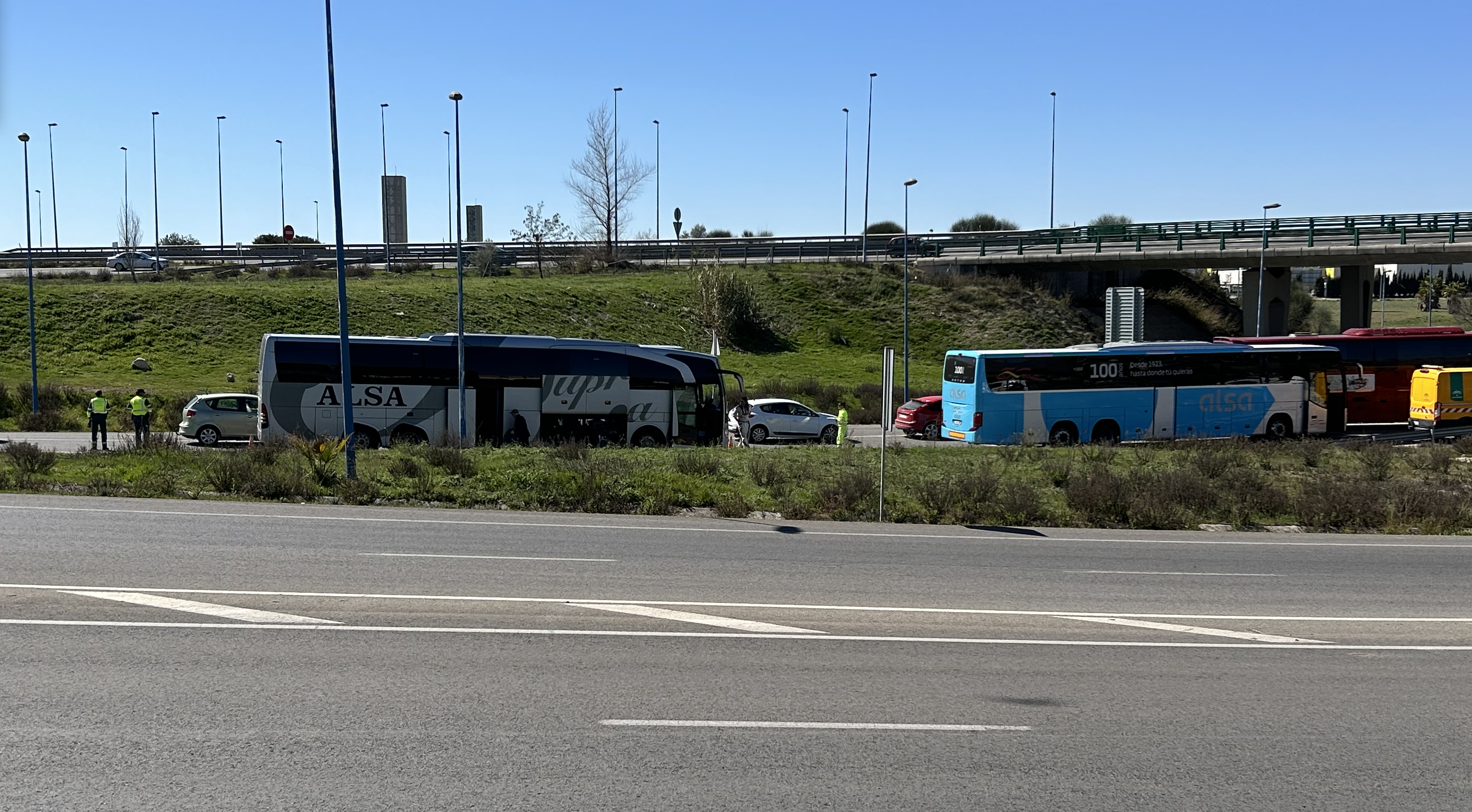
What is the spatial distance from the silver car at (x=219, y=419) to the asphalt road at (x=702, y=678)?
59.4 feet

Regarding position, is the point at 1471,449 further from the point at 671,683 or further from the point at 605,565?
the point at 671,683

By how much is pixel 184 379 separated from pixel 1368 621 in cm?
4429

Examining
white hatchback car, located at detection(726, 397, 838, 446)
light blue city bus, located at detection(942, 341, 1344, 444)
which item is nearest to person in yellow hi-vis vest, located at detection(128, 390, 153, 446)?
white hatchback car, located at detection(726, 397, 838, 446)

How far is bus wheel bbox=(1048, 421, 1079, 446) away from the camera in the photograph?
3419 cm

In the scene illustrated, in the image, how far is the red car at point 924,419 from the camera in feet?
124

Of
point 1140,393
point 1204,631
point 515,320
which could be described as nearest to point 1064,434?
point 1140,393

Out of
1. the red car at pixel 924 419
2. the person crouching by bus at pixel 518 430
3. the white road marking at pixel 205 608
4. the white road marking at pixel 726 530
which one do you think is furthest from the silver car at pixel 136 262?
the white road marking at pixel 205 608

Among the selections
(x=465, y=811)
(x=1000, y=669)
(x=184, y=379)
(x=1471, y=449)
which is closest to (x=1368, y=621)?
(x=1000, y=669)

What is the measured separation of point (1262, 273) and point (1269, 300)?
7.30 metres

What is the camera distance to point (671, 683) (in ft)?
27.2

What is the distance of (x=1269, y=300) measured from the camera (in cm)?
5734

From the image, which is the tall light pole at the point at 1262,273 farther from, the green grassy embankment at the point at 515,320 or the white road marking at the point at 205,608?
the white road marking at the point at 205,608

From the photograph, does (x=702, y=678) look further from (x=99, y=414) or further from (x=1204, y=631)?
(x=99, y=414)

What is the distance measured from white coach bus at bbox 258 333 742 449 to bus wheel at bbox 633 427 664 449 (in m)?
0.03
